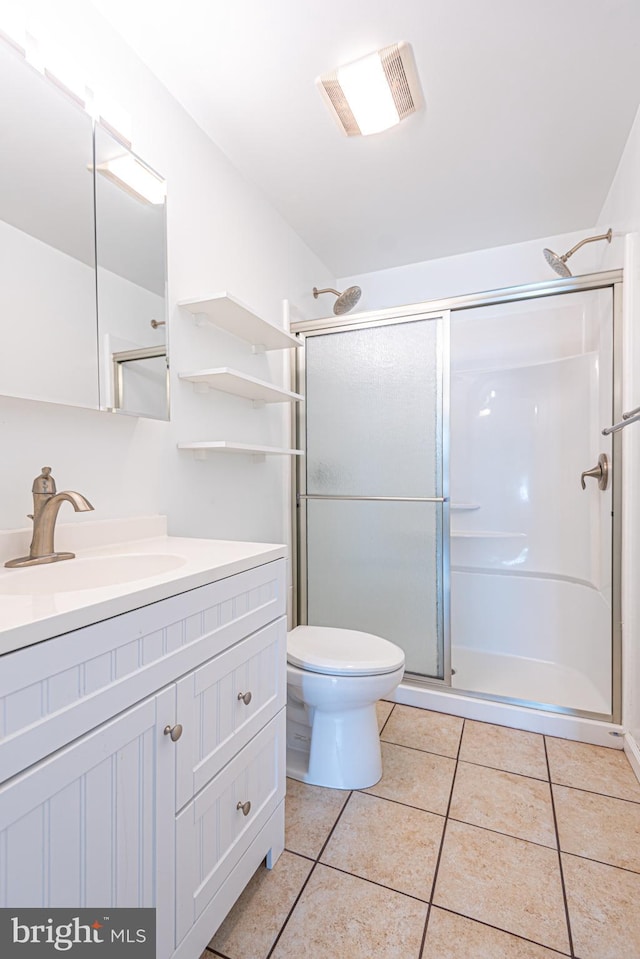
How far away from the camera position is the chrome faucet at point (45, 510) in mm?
1021

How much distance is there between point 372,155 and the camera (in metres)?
1.85

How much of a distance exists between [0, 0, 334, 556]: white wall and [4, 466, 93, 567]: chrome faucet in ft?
0.21

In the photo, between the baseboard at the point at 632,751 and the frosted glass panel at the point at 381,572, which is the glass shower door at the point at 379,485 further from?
the baseboard at the point at 632,751

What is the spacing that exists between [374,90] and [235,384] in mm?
1111

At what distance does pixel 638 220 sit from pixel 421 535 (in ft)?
4.85

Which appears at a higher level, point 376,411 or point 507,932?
point 376,411

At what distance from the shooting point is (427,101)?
1590 millimetres

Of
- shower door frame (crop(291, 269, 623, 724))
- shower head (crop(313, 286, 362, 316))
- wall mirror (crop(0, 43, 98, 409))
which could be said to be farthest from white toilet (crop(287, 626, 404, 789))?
shower head (crop(313, 286, 362, 316))

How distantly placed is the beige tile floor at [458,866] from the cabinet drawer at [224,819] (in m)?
0.20

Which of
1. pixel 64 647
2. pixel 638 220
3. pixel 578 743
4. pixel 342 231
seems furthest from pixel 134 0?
pixel 578 743

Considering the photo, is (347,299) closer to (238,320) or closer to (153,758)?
(238,320)

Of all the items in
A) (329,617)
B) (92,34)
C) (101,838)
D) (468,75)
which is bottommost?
(329,617)

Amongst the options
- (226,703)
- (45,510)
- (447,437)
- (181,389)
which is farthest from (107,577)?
(447,437)

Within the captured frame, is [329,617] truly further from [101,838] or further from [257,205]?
[257,205]
